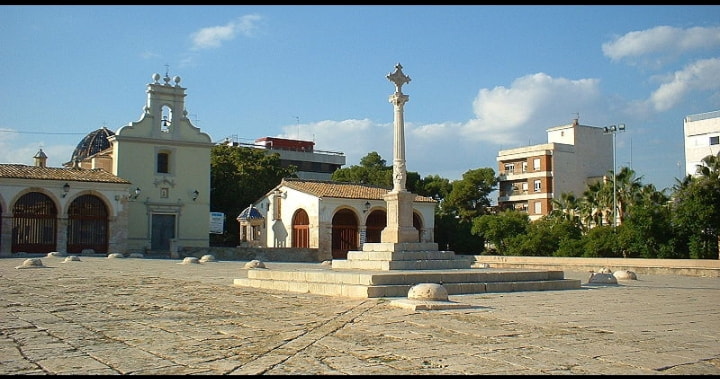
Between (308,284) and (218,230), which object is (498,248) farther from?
(308,284)

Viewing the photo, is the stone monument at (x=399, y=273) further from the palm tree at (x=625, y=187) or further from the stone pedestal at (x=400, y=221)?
the palm tree at (x=625, y=187)

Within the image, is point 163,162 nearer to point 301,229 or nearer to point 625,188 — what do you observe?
point 301,229

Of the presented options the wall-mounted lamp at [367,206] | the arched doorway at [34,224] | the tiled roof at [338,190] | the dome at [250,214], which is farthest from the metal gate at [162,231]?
the wall-mounted lamp at [367,206]

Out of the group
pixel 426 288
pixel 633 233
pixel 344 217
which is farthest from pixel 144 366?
pixel 344 217

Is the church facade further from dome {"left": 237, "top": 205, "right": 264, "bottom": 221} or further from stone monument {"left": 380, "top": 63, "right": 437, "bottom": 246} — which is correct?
stone monument {"left": 380, "top": 63, "right": 437, "bottom": 246}

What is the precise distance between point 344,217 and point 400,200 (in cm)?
2315

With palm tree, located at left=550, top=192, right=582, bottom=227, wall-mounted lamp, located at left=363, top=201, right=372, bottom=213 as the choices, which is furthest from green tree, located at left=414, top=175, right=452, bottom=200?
wall-mounted lamp, located at left=363, top=201, right=372, bottom=213

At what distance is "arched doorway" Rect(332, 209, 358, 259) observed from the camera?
1604 inches

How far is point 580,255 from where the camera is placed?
108ft

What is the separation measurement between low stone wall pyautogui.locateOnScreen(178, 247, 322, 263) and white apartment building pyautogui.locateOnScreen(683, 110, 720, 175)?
25.4 metres

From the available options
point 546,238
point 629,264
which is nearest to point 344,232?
point 546,238

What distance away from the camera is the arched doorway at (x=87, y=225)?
3450cm

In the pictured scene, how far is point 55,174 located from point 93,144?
Result: 18.7 meters

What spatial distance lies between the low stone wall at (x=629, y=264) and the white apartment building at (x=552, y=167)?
2784cm
